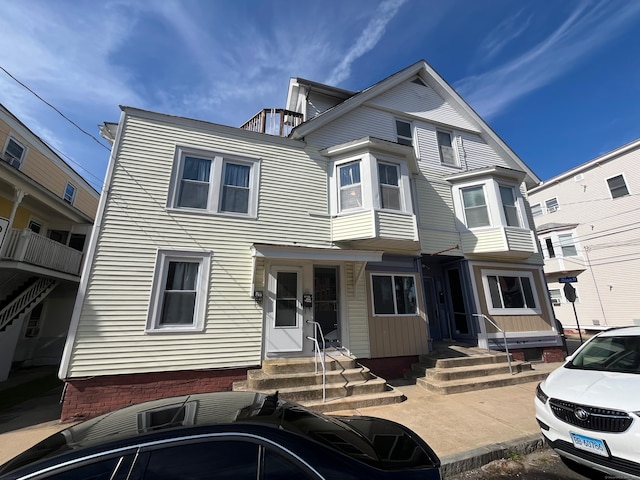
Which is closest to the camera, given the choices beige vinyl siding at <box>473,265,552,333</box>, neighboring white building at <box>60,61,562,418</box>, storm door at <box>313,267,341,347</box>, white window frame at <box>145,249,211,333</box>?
neighboring white building at <box>60,61,562,418</box>

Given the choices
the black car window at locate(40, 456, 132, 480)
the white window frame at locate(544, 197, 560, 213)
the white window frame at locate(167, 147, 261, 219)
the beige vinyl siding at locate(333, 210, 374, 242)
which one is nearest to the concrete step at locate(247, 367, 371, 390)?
the beige vinyl siding at locate(333, 210, 374, 242)

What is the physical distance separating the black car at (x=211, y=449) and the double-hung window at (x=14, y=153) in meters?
15.4

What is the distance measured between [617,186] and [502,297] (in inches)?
667

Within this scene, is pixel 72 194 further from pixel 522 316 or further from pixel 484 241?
pixel 522 316

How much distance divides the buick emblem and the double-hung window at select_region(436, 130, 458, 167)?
9.57 m

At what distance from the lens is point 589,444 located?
322 centimetres

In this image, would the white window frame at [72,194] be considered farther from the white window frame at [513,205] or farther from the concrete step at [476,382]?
the white window frame at [513,205]

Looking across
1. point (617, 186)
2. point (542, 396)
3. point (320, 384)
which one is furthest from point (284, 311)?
point (617, 186)

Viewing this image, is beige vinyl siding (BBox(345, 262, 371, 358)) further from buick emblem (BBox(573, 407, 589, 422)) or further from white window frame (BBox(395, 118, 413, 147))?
white window frame (BBox(395, 118, 413, 147))

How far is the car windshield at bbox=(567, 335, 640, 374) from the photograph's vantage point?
3.97 metres

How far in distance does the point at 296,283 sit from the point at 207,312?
2.49 m

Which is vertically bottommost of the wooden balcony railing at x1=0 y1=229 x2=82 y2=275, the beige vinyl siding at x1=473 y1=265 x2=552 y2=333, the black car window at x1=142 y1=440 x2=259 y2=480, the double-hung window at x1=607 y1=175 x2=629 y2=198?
the black car window at x1=142 y1=440 x2=259 y2=480

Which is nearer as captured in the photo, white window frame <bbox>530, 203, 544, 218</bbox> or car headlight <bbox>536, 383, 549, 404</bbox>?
car headlight <bbox>536, 383, 549, 404</bbox>

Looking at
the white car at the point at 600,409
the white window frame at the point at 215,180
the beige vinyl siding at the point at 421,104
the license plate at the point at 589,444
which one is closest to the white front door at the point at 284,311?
the white window frame at the point at 215,180
